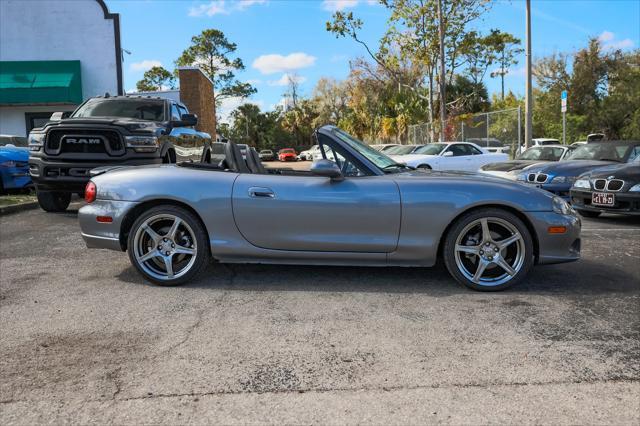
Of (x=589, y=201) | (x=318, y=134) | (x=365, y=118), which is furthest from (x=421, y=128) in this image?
(x=318, y=134)

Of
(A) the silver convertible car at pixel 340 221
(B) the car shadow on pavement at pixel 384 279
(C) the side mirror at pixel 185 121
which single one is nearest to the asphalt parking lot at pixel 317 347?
(B) the car shadow on pavement at pixel 384 279

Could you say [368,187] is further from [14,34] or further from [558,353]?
[14,34]

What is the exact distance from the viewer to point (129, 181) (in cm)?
436

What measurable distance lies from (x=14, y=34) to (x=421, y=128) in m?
21.8

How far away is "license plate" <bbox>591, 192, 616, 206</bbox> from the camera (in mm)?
7823

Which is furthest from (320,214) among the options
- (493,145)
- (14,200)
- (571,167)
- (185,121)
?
(493,145)

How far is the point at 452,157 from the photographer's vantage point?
58.8 feet

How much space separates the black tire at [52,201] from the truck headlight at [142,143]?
1.92 metres

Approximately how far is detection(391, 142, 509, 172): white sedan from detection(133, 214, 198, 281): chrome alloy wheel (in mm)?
13874

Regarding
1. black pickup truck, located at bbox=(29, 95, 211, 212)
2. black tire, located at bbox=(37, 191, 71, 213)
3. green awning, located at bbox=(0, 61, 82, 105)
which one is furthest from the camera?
green awning, located at bbox=(0, 61, 82, 105)

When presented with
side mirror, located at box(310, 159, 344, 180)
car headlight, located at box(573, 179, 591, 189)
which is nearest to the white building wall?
car headlight, located at box(573, 179, 591, 189)

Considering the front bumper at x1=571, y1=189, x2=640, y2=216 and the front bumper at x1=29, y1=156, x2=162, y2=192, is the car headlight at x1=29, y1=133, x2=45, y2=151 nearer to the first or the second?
the front bumper at x1=29, y1=156, x2=162, y2=192

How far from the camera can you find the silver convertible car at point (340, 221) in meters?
4.09

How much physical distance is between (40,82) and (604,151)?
1904 centimetres
